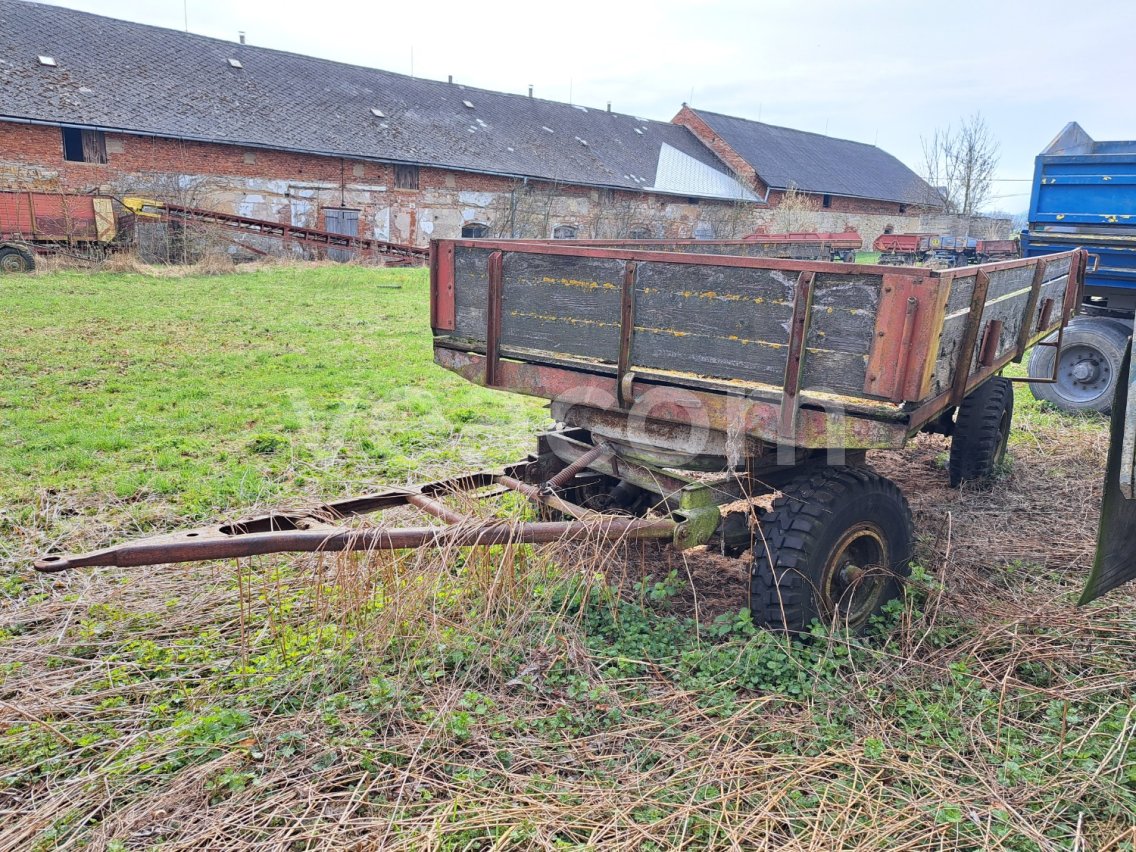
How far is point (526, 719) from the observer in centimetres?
271

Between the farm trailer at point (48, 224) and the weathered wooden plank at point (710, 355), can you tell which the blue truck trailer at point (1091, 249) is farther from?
the farm trailer at point (48, 224)

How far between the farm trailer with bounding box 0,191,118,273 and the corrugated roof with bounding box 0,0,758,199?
4.10 metres

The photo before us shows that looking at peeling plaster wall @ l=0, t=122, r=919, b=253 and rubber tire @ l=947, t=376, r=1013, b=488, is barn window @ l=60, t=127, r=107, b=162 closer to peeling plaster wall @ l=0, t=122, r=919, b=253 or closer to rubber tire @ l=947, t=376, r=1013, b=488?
peeling plaster wall @ l=0, t=122, r=919, b=253

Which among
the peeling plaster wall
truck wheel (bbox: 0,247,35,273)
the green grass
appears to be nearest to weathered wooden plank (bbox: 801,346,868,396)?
the green grass

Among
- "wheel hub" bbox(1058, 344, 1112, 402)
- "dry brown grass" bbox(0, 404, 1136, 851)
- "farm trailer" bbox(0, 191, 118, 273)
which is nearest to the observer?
"dry brown grass" bbox(0, 404, 1136, 851)

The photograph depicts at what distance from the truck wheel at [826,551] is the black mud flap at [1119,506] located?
841 millimetres

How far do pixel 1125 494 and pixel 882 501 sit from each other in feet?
3.32

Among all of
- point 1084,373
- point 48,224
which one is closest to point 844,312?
point 1084,373

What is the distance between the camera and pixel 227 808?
89.9 inches

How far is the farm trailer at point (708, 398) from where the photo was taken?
8.89 ft

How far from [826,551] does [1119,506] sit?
100 centimetres

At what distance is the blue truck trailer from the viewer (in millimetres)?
7285

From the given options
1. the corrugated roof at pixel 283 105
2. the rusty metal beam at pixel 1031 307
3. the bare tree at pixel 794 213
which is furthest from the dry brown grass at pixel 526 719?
the bare tree at pixel 794 213

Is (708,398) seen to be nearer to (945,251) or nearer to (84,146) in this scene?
(945,251)
